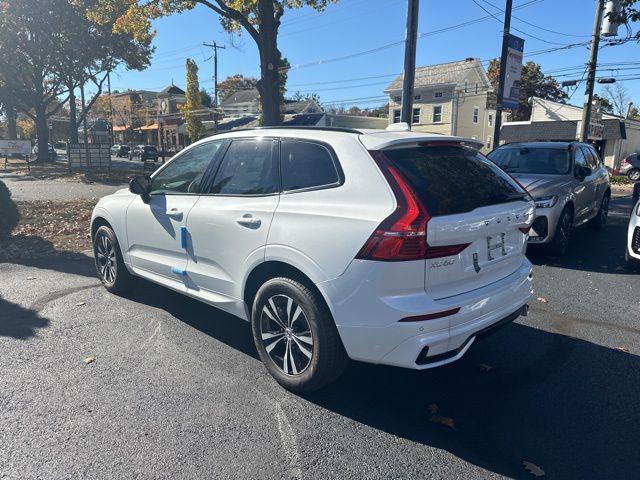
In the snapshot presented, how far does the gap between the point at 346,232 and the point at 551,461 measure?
5.76 feet

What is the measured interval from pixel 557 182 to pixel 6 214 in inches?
358

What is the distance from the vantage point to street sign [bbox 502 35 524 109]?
15570mm

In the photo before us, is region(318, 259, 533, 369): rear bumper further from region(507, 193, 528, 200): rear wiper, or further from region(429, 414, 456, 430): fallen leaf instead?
region(507, 193, 528, 200): rear wiper

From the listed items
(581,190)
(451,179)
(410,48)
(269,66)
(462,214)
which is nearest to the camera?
(462,214)

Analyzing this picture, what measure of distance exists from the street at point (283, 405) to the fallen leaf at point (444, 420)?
14mm

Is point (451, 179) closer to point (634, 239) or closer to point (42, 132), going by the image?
point (634, 239)

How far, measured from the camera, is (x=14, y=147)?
3016 cm

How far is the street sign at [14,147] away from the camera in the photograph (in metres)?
29.8

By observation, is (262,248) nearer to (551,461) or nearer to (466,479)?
(466,479)

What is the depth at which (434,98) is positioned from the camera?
43938 mm

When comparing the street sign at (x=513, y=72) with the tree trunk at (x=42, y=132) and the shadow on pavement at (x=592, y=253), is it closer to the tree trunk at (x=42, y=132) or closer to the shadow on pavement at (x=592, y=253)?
the shadow on pavement at (x=592, y=253)

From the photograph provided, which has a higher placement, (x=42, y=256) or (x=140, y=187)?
(x=140, y=187)

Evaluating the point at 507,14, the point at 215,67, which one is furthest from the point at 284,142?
the point at 215,67

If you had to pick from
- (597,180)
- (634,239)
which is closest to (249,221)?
(634,239)
